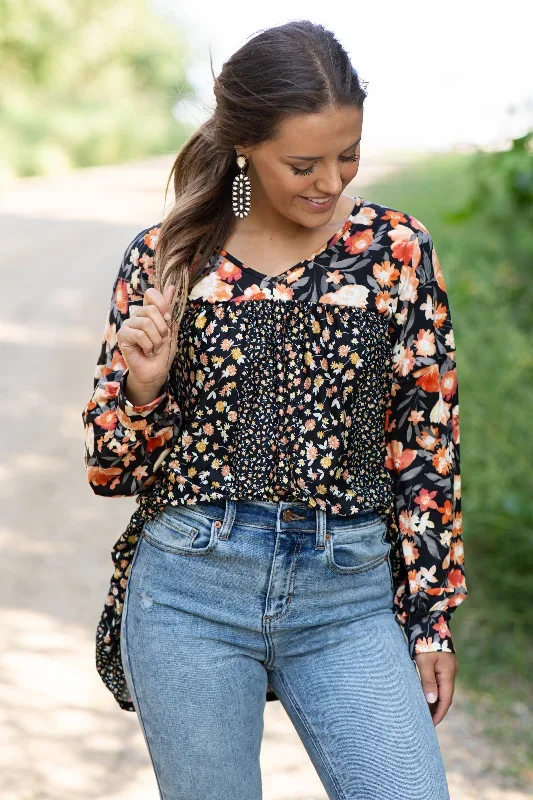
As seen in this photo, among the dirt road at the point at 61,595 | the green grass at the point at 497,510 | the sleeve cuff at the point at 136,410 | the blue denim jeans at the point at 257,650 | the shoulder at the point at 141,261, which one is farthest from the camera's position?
the green grass at the point at 497,510

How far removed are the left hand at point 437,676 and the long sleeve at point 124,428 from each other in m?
0.62

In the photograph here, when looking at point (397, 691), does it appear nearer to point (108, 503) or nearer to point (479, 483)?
point (479, 483)

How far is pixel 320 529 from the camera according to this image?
1.86 metres

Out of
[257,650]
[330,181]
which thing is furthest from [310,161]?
[257,650]

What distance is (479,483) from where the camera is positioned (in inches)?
174

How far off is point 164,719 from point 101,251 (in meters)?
10.3

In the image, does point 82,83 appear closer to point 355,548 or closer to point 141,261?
point 141,261

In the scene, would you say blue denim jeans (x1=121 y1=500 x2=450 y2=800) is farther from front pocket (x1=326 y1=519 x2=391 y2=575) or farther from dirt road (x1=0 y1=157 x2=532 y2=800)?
dirt road (x1=0 y1=157 x2=532 y2=800)

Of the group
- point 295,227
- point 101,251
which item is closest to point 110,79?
point 101,251

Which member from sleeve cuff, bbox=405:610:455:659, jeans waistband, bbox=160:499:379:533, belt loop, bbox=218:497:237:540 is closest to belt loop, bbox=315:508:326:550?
jeans waistband, bbox=160:499:379:533

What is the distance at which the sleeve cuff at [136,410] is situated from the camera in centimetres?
190

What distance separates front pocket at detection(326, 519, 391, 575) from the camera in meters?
1.86

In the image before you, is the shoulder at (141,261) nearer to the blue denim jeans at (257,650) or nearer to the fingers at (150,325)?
the fingers at (150,325)

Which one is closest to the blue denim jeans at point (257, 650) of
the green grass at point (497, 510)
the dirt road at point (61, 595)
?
the dirt road at point (61, 595)
